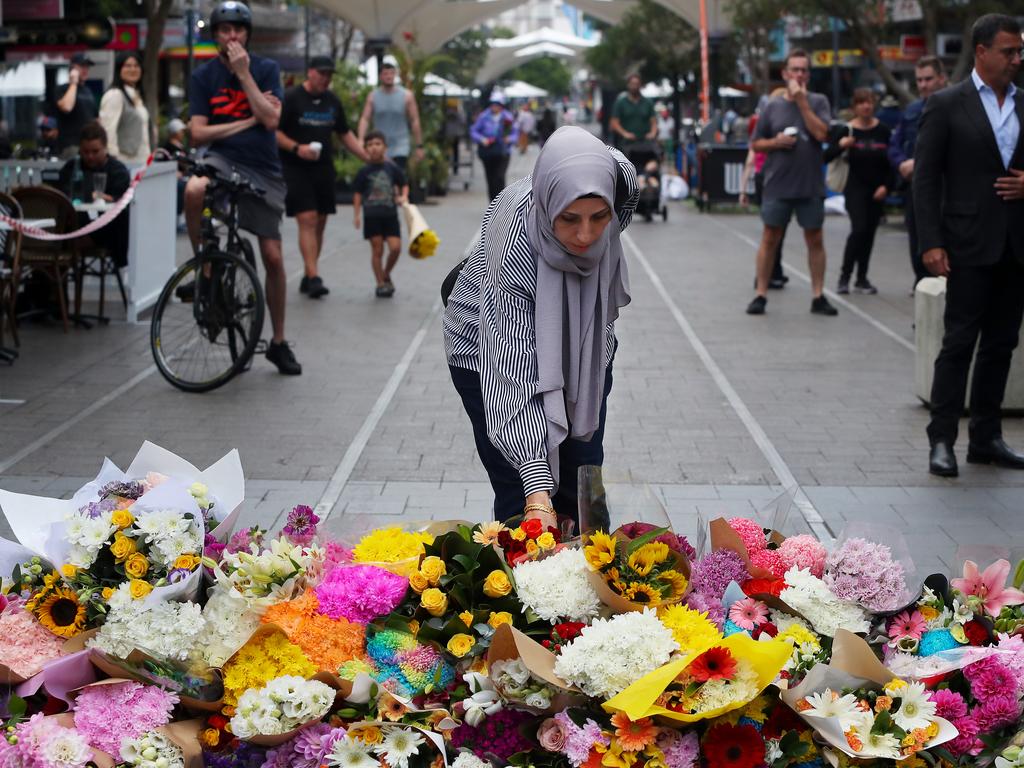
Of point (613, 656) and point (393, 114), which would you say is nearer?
point (613, 656)

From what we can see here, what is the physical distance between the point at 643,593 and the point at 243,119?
6.14 m

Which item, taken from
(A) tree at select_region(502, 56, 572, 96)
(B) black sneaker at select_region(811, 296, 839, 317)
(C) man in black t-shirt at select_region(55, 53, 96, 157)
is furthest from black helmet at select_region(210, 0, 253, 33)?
(A) tree at select_region(502, 56, 572, 96)

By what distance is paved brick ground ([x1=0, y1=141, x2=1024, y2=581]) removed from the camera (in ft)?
19.8

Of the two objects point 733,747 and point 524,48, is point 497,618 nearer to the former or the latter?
point 733,747

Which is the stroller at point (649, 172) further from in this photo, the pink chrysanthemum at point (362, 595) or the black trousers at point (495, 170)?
the pink chrysanthemum at point (362, 595)

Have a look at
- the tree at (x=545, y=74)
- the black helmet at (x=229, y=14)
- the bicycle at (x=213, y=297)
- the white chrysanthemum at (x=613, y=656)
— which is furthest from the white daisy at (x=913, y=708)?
the tree at (x=545, y=74)

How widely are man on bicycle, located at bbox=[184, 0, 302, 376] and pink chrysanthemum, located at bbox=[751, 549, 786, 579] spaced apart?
562 cm

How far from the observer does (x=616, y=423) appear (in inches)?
302

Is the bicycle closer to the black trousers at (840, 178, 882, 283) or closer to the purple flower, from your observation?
the purple flower

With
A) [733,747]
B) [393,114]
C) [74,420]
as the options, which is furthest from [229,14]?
[393,114]

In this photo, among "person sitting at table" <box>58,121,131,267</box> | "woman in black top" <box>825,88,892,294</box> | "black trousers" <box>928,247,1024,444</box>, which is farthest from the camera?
"woman in black top" <box>825,88,892,294</box>

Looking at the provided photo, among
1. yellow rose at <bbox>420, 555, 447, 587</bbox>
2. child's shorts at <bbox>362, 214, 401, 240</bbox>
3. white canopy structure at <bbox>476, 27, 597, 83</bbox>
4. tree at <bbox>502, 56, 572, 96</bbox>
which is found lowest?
yellow rose at <bbox>420, 555, 447, 587</bbox>

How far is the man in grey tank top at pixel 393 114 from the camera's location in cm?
1555

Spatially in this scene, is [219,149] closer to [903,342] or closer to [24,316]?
[24,316]
